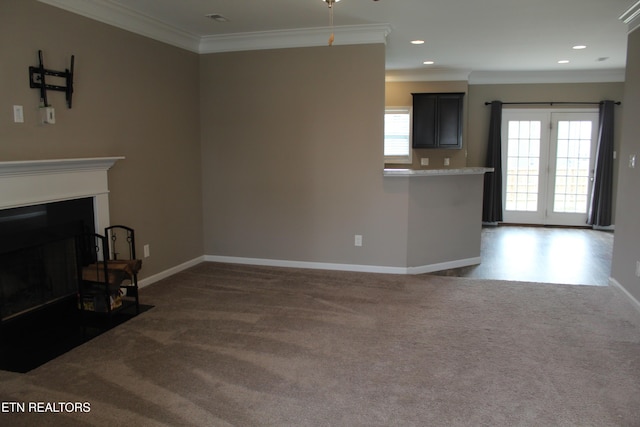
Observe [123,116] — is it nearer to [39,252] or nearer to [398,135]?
[39,252]

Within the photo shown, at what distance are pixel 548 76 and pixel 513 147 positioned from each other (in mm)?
1279

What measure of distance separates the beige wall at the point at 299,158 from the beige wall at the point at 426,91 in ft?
10.4

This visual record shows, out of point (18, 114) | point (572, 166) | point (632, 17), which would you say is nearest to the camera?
point (18, 114)

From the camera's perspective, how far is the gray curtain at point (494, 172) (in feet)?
26.9

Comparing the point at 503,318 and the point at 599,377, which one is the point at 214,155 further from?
the point at 599,377

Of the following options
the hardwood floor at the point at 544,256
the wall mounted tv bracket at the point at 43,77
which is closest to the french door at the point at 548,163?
the hardwood floor at the point at 544,256

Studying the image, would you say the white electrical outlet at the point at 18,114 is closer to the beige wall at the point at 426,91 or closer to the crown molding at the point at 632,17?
the crown molding at the point at 632,17

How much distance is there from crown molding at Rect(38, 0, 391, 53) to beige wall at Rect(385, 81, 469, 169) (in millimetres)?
3113

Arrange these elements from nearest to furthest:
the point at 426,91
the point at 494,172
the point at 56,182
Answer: the point at 56,182 → the point at 426,91 → the point at 494,172

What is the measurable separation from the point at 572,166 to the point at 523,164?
2.61 ft

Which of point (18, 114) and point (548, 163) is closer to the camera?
point (18, 114)

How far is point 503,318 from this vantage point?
3770 millimetres

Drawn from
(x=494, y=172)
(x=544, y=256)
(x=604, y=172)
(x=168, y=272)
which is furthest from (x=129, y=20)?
(x=604, y=172)

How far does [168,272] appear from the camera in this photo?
494cm
